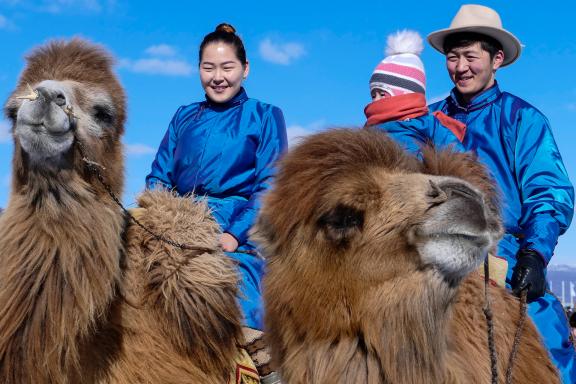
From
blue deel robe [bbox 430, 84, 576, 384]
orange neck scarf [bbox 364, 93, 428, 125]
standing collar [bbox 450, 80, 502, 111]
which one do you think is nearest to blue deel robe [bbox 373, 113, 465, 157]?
orange neck scarf [bbox 364, 93, 428, 125]

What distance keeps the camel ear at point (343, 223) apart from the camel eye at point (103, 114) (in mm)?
1830

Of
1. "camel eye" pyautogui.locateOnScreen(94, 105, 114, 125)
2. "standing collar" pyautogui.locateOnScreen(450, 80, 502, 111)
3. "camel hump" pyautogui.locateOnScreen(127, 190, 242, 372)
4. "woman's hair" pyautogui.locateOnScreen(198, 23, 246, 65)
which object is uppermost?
"woman's hair" pyautogui.locateOnScreen(198, 23, 246, 65)

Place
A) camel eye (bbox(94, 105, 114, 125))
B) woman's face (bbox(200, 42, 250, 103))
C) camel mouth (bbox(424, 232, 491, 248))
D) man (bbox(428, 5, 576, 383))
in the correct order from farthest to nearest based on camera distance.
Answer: woman's face (bbox(200, 42, 250, 103)) → camel eye (bbox(94, 105, 114, 125)) → man (bbox(428, 5, 576, 383)) → camel mouth (bbox(424, 232, 491, 248))

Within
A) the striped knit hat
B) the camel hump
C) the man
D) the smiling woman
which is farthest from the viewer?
the smiling woman

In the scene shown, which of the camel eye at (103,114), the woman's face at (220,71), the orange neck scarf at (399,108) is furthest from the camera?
the woman's face at (220,71)

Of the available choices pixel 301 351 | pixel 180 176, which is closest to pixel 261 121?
pixel 180 176

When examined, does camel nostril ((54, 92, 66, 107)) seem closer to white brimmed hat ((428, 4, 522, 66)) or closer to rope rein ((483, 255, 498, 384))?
rope rein ((483, 255, 498, 384))

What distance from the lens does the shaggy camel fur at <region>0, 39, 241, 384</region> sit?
11.7ft

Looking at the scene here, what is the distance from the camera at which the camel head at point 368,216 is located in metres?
2.63

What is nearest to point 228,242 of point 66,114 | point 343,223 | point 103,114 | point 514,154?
point 103,114

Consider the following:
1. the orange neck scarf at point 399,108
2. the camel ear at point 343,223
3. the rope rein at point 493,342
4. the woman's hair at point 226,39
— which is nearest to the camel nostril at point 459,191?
the camel ear at point 343,223

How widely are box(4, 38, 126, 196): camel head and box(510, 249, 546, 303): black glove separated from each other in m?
2.20

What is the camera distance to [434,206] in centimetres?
270

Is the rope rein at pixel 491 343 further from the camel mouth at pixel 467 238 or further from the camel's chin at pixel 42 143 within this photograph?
the camel's chin at pixel 42 143
